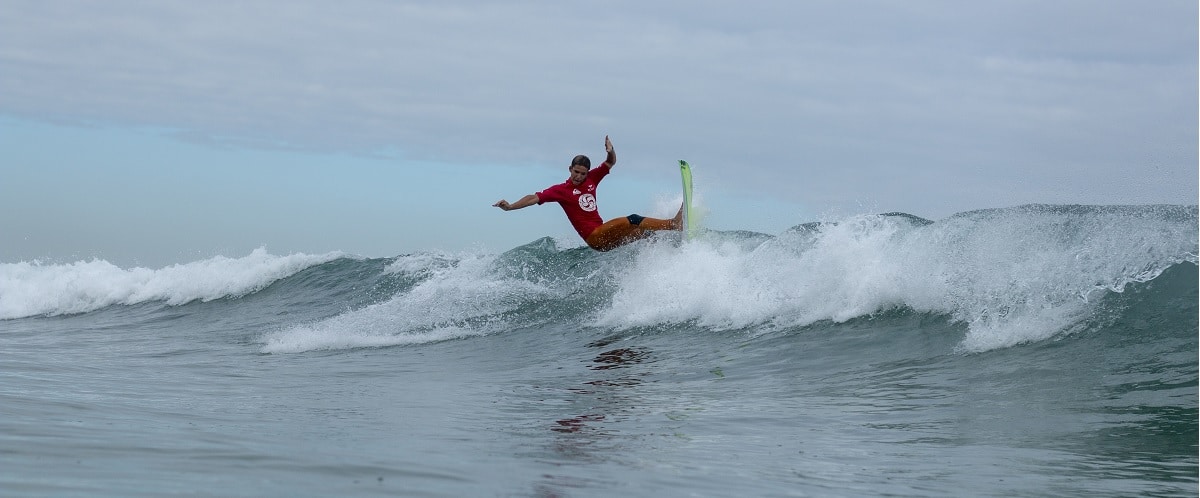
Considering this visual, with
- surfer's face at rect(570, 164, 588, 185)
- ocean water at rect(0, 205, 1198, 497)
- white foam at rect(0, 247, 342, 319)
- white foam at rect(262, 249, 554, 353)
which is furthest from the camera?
white foam at rect(0, 247, 342, 319)

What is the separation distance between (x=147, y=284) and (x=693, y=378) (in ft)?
49.0

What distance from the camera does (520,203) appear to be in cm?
1191

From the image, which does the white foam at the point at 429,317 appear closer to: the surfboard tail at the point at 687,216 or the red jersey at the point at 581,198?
the red jersey at the point at 581,198

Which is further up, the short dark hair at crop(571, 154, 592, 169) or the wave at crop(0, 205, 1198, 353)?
the short dark hair at crop(571, 154, 592, 169)

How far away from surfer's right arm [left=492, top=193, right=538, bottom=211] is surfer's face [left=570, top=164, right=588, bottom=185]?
1.68 ft

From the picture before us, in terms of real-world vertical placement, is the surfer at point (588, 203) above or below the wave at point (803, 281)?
above

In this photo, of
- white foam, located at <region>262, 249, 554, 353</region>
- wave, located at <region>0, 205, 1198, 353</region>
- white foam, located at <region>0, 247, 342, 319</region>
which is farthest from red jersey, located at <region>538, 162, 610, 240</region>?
white foam, located at <region>0, 247, 342, 319</region>

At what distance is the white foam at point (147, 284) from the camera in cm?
1850

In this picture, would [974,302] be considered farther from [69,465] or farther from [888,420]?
[69,465]

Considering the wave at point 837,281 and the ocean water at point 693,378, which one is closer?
the ocean water at point 693,378

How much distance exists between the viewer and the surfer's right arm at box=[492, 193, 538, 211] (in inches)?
461

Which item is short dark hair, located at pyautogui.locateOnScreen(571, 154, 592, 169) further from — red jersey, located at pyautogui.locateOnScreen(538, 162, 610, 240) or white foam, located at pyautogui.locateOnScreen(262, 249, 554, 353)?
white foam, located at pyautogui.locateOnScreen(262, 249, 554, 353)

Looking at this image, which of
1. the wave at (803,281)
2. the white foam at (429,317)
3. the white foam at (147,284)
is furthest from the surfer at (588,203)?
the white foam at (147,284)

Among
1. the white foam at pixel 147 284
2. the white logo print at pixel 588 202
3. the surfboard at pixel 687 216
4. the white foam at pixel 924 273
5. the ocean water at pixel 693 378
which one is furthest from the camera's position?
the white foam at pixel 147 284
